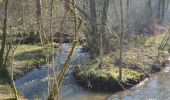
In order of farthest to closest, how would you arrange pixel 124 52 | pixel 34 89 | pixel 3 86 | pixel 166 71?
1. pixel 124 52
2. pixel 166 71
3. pixel 34 89
4. pixel 3 86

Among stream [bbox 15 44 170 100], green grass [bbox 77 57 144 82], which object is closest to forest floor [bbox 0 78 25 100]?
stream [bbox 15 44 170 100]

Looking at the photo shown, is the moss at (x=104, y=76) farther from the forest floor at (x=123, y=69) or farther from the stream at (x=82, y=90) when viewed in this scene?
the stream at (x=82, y=90)

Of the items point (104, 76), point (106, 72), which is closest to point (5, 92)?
point (104, 76)

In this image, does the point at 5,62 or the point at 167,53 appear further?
the point at 167,53

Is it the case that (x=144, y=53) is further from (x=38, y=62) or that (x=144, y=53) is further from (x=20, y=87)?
(x=20, y=87)

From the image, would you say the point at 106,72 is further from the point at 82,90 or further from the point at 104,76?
the point at 82,90

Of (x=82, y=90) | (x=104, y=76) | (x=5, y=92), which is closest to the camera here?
(x=5, y=92)

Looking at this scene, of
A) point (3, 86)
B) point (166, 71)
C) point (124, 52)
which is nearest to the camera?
point (3, 86)

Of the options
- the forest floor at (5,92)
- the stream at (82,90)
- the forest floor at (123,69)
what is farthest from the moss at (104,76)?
the forest floor at (5,92)

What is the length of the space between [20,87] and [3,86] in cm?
210

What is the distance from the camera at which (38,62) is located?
26.4 meters

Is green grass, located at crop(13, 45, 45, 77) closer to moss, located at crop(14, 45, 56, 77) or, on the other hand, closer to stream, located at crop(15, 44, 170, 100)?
moss, located at crop(14, 45, 56, 77)

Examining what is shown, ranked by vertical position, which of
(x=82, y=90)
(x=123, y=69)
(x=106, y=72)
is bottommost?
(x=82, y=90)

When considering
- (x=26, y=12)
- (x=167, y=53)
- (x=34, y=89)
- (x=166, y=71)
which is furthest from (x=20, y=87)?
(x=167, y=53)
